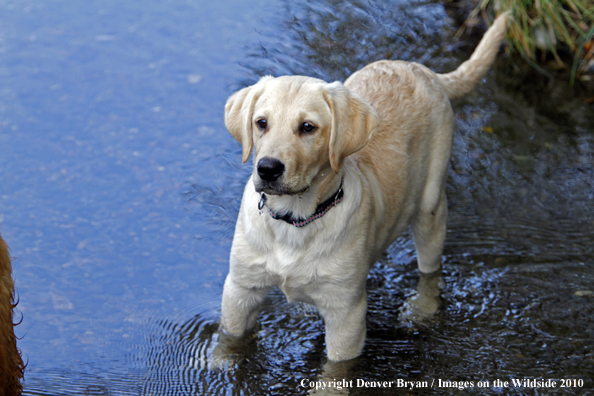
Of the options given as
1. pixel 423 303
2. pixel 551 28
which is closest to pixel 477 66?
pixel 423 303

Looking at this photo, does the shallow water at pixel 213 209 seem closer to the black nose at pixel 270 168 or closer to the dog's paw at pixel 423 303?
the dog's paw at pixel 423 303

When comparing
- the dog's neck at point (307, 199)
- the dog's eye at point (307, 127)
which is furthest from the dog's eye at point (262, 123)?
the dog's neck at point (307, 199)

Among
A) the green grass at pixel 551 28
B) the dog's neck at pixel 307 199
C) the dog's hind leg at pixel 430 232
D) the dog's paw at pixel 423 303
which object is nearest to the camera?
the dog's neck at pixel 307 199

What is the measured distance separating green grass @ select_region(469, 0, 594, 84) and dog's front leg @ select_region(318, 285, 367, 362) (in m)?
4.96

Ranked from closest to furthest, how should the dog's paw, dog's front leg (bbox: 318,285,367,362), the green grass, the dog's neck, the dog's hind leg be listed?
the dog's neck, dog's front leg (bbox: 318,285,367,362), the dog's hind leg, the dog's paw, the green grass

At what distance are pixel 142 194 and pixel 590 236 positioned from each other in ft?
13.1

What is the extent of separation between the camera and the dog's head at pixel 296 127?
3162 mm

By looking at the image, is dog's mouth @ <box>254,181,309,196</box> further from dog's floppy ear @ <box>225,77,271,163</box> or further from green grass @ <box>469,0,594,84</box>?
green grass @ <box>469,0,594,84</box>

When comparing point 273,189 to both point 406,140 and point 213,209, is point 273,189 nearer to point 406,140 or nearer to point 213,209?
point 406,140

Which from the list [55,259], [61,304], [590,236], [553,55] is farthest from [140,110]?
[553,55]

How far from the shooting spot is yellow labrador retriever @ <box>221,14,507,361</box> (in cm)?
328

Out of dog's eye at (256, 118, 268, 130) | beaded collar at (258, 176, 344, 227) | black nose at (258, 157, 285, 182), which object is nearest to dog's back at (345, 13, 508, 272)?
beaded collar at (258, 176, 344, 227)

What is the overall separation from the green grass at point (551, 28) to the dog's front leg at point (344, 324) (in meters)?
4.96

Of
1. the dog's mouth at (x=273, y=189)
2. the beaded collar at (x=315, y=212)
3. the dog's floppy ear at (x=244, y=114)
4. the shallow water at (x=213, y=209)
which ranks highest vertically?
the dog's floppy ear at (x=244, y=114)
